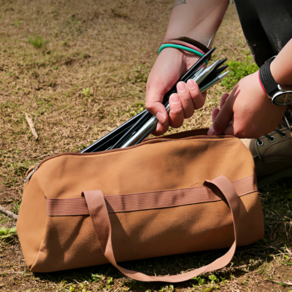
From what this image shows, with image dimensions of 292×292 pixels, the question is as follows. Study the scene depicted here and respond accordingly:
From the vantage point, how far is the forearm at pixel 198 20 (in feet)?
5.45

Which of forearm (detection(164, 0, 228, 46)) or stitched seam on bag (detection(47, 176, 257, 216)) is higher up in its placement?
forearm (detection(164, 0, 228, 46))

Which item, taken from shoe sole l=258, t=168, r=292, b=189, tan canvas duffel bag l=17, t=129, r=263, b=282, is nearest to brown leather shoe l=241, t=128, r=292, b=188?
shoe sole l=258, t=168, r=292, b=189

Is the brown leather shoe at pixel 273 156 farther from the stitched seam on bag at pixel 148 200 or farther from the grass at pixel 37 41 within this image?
the grass at pixel 37 41

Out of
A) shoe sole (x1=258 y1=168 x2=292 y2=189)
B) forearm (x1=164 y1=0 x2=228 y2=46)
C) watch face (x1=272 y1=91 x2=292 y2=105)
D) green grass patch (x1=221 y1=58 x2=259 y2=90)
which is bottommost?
shoe sole (x1=258 y1=168 x2=292 y2=189)

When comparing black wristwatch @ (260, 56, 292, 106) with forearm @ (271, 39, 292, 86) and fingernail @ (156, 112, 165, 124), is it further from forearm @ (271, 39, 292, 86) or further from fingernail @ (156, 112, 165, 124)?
fingernail @ (156, 112, 165, 124)

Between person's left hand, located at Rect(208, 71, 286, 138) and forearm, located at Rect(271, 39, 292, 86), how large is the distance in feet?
0.24

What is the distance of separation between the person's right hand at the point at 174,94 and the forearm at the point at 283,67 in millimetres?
315

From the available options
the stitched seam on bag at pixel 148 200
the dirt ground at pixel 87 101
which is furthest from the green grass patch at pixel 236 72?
the stitched seam on bag at pixel 148 200

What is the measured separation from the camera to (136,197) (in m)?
1.18

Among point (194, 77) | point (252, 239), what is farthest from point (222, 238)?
point (194, 77)

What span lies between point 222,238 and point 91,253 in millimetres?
529

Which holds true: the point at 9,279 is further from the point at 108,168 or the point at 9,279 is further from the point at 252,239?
the point at 252,239

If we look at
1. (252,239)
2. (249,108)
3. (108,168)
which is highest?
(249,108)

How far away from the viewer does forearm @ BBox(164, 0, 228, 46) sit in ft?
5.45
